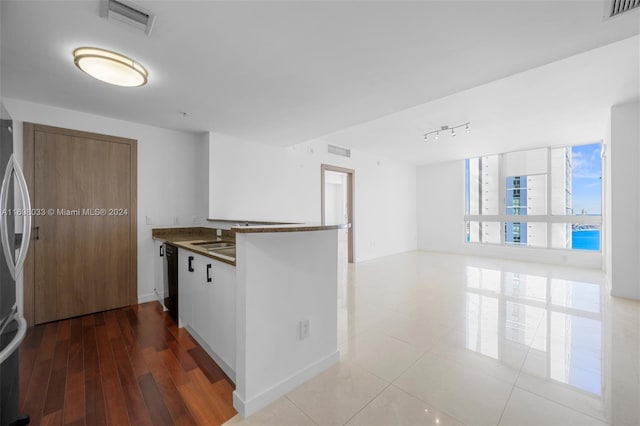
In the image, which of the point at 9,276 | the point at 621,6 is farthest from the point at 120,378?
the point at 621,6

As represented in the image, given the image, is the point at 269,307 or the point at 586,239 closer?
the point at 269,307

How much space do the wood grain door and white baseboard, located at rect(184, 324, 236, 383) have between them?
1544 mm

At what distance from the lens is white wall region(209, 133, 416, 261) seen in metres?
4.00

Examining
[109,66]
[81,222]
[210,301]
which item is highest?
[109,66]

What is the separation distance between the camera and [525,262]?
240 inches

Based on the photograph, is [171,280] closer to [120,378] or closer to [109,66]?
[120,378]

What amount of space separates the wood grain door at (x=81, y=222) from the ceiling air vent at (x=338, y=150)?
3563 millimetres

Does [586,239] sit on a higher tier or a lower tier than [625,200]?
lower

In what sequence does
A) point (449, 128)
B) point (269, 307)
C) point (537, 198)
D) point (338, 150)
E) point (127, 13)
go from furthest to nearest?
point (537, 198)
point (338, 150)
point (449, 128)
point (269, 307)
point (127, 13)

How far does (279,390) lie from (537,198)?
7.44 m

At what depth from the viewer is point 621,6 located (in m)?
1.54

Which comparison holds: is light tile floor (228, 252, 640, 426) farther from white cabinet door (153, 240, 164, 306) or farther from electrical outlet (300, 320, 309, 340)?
white cabinet door (153, 240, 164, 306)

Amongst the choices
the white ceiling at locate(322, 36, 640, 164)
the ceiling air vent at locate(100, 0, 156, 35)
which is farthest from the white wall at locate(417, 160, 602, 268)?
the ceiling air vent at locate(100, 0, 156, 35)

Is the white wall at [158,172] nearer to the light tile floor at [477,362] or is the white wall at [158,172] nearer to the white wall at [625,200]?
the light tile floor at [477,362]
